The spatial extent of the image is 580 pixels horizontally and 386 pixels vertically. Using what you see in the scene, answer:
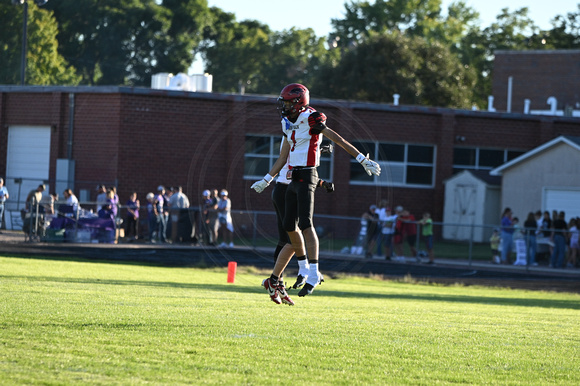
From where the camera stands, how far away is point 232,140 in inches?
1581

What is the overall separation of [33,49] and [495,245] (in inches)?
2380

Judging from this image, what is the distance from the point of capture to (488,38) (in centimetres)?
9262

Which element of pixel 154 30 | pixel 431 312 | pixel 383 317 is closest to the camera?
pixel 383 317

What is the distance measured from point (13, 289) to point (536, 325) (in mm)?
7904

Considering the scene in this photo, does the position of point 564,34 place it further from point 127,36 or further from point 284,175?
point 284,175

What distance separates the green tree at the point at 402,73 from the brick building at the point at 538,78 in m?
3.51

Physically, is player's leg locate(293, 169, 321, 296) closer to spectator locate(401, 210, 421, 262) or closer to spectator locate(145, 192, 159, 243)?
spectator locate(401, 210, 421, 262)

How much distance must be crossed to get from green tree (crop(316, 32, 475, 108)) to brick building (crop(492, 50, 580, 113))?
351 centimetres

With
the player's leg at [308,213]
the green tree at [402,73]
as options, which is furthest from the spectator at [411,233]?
the green tree at [402,73]

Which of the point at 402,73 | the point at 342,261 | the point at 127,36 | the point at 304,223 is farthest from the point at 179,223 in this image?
the point at 127,36

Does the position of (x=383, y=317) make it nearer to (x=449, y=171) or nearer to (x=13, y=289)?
(x=13, y=289)

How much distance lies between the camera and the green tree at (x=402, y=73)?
65750mm

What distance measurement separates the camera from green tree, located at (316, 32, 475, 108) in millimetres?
65750

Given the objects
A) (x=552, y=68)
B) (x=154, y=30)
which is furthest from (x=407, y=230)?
(x=154, y=30)
